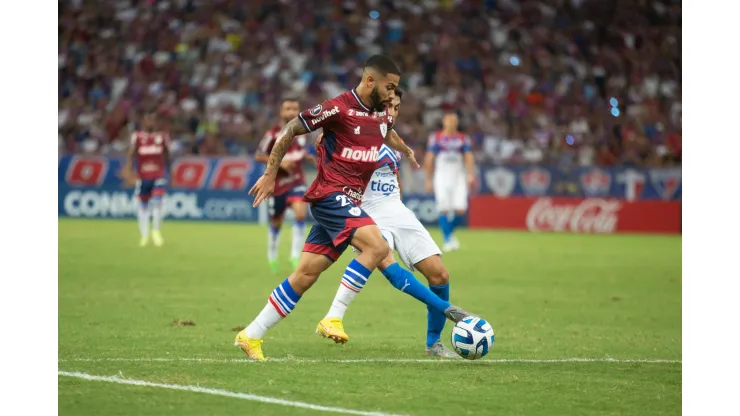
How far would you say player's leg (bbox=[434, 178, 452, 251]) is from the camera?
65.1ft

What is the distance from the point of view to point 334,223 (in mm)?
7766

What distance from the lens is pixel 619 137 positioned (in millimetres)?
27906

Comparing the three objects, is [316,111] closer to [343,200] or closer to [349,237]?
[343,200]

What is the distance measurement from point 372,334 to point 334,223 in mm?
2119

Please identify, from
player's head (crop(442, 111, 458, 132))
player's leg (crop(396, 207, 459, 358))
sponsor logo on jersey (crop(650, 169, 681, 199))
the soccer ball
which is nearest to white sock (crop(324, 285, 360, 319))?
player's leg (crop(396, 207, 459, 358))

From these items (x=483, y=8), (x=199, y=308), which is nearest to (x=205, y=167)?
(x=483, y=8)

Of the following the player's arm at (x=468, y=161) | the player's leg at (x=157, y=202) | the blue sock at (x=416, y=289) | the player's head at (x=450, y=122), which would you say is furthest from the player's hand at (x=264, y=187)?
the player's leg at (x=157, y=202)

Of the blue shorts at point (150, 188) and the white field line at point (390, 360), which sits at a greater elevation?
the blue shorts at point (150, 188)

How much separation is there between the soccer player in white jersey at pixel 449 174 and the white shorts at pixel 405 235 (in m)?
11.2

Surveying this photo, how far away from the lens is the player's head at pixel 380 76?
305 inches

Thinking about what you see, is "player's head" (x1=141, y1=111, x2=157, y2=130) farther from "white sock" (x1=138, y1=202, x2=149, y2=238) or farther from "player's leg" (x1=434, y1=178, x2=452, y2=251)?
"player's leg" (x1=434, y1=178, x2=452, y2=251)

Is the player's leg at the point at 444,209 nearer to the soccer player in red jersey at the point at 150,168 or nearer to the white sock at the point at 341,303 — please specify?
the soccer player in red jersey at the point at 150,168

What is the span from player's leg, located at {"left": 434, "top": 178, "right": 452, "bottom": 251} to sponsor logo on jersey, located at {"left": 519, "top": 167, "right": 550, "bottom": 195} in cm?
624
